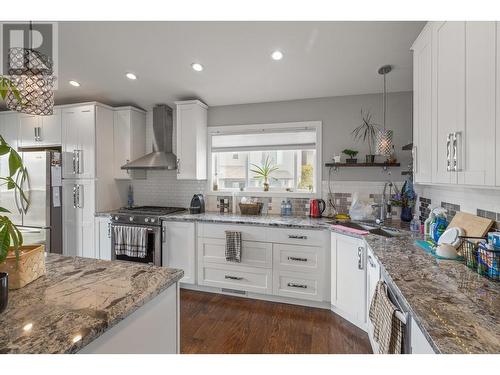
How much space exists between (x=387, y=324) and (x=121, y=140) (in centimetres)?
384

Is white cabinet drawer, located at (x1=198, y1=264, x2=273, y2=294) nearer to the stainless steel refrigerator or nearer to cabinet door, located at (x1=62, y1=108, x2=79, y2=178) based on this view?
the stainless steel refrigerator

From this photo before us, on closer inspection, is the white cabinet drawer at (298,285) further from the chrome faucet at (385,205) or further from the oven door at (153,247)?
the oven door at (153,247)

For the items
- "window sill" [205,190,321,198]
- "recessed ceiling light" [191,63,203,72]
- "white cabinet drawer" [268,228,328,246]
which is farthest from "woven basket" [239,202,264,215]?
"recessed ceiling light" [191,63,203,72]

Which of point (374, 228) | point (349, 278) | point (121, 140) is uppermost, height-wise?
point (121, 140)

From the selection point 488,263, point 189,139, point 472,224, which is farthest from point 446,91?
point 189,139

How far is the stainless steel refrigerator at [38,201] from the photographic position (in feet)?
10.4

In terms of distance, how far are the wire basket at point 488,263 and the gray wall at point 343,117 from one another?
1877 millimetres

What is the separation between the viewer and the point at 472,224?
1.61 m

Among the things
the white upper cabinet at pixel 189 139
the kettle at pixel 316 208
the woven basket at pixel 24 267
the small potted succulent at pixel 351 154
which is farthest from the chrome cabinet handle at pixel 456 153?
the white upper cabinet at pixel 189 139

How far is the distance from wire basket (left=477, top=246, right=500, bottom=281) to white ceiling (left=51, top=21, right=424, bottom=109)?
6.18ft

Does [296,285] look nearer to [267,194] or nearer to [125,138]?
[267,194]

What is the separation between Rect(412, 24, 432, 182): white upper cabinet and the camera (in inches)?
67.6

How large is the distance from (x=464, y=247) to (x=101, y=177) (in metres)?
3.91
